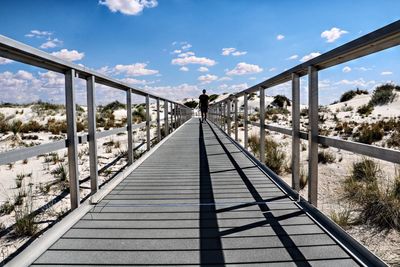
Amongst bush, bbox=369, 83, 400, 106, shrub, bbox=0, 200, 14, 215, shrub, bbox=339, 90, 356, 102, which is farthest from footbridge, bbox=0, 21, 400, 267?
shrub, bbox=339, 90, 356, 102

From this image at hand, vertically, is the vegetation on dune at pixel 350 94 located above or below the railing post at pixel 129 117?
above

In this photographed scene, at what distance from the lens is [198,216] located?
107 inches

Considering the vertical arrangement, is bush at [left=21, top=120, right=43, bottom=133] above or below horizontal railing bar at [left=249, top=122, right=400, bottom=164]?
below

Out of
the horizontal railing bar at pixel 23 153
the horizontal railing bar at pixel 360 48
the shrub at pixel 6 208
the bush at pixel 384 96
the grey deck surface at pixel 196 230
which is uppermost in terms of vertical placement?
the bush at pixel 384 96

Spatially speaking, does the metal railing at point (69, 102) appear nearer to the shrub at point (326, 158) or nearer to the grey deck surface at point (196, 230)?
the grey deck surface at point (196, 230)

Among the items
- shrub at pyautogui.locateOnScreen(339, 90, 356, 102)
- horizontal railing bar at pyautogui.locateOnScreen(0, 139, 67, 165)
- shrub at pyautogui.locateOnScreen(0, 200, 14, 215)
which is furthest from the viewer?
shrub at pyautogui.locateOnScreen(339, 90, 356, 102)

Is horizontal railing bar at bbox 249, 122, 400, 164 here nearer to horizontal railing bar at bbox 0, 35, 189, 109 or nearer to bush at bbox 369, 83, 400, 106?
horizontal railing bar at bbox 0, 35, 189, 109

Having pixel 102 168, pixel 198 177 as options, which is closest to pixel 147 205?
pixel 198 177

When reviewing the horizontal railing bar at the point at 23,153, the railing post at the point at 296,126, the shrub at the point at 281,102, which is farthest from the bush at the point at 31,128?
the shrub at the point at 281,102

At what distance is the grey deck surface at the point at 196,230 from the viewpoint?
1986 millimetres

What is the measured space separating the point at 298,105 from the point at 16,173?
559cm

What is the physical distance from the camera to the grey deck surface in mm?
1986

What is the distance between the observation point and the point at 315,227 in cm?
243

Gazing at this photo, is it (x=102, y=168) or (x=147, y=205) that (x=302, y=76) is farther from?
(x=102, y=168)
